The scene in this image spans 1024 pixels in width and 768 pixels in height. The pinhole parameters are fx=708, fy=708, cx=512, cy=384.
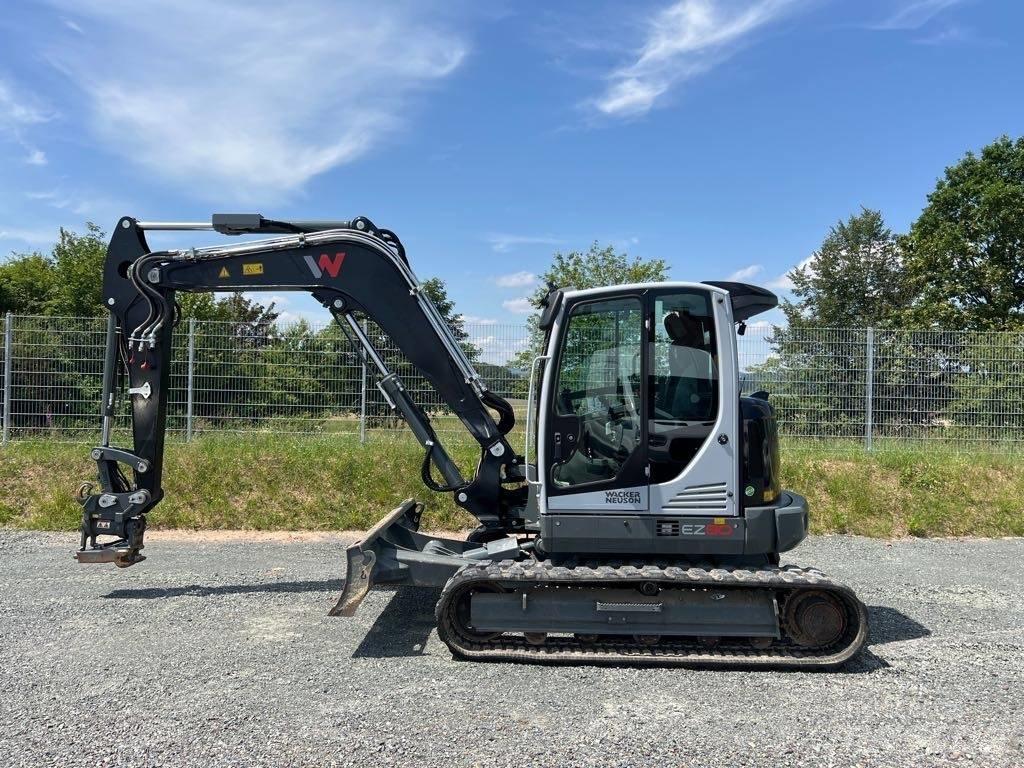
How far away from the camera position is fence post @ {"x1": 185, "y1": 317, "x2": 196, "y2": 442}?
11.0 metres

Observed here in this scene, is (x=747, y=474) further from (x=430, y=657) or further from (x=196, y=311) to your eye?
(x=196, y=311)

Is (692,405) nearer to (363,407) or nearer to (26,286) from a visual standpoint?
(363,407)

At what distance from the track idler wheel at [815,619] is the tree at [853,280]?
40365 mm

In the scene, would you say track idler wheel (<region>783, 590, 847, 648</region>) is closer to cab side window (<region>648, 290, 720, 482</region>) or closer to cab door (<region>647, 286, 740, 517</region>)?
cab door (<region>647, 286, 740, 517</region>)

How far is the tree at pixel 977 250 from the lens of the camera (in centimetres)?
2725

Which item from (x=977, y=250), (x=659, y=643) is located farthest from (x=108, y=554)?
(x=977, y=250)

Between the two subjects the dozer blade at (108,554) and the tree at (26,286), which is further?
the tree at (26,286)

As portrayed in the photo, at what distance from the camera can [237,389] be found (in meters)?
11.2

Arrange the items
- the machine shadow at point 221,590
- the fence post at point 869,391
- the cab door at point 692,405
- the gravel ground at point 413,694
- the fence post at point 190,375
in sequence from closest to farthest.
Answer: the gravel ground at point 413,694 < the cab door at point 692,405 < the machine shadow at point 221,590 < the fence post at point 190,375 < the fence post at point 869,391

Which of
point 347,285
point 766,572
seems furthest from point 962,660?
point 347,285

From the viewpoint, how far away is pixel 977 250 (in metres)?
28.3

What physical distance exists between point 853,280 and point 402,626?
44.9 m

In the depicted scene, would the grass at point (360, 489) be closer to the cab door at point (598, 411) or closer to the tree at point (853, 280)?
the cab door at point (598, 411)

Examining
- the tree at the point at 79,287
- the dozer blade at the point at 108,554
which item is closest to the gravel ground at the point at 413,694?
the dozer blade at the point at 108,554
